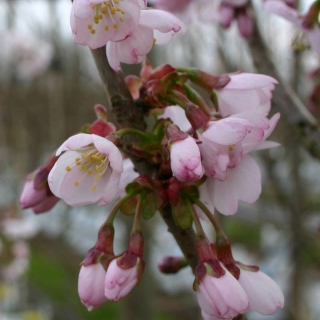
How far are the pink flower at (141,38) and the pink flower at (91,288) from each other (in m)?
0.37

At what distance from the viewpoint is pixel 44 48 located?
571cm

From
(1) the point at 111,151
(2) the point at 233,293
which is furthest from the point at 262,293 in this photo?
(1) the point at 111,151

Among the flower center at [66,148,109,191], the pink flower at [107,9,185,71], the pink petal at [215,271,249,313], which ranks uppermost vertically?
the pink flower at [107,9,185,71]

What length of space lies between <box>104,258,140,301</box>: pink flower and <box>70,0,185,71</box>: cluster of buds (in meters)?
0.36

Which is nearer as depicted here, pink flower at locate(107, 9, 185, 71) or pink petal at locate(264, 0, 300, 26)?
pink flower at locate(107, 9, 185, 71)

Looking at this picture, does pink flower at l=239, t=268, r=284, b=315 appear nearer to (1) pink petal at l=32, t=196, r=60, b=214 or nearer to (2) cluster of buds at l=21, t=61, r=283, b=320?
(2) cluster of buds at l=21, t=61, r=283, b=320

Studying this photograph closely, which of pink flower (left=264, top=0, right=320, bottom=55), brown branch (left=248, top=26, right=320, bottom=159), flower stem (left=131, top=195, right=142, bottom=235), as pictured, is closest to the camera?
flower stem (left=131, top=195, right=142, bottom=235)

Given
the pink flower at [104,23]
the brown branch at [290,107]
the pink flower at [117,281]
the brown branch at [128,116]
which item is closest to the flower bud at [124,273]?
the pink flower at [117,281]

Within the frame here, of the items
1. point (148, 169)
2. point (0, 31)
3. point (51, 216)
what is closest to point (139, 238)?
point (148, 169)

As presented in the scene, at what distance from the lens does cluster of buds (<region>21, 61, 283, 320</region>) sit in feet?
2.64

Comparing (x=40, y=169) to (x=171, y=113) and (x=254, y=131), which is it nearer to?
(x=171, y=113)

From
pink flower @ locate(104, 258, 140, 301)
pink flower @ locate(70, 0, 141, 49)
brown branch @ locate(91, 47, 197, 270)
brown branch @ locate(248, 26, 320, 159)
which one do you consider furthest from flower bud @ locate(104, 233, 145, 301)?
brown branch @ locate(248, 26, 320, 159)

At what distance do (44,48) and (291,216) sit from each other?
3.64 meters

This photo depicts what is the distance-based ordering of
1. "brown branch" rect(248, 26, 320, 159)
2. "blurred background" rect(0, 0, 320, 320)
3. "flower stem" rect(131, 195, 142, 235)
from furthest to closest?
1. "blurred background" rect(0, 0, 320, 320)
2. "brown branch" rect(248, 26, 320, 159)
3. "flower stem" rect(131, 195, 142, 235)
